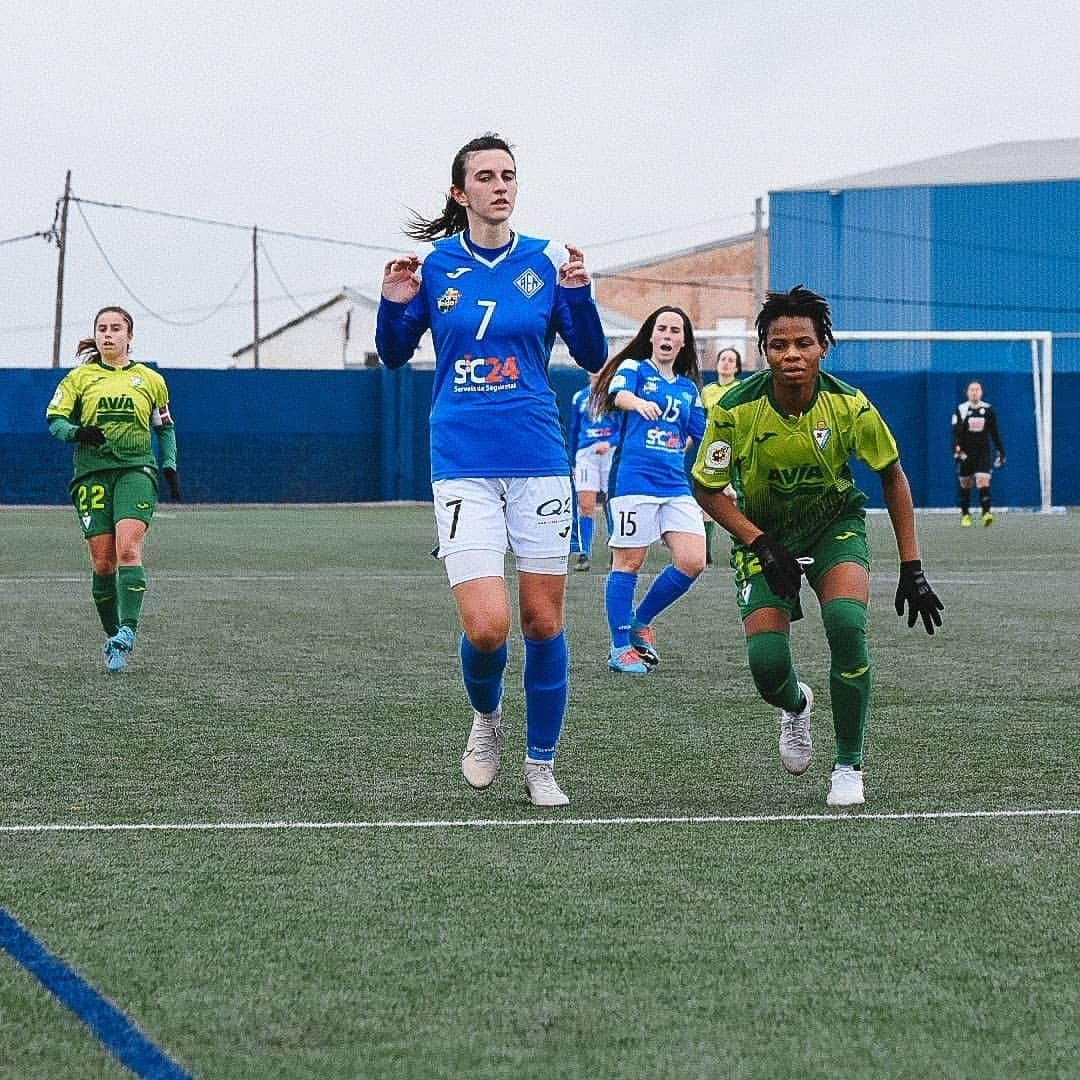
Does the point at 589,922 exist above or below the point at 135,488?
below

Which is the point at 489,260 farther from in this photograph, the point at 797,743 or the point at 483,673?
the point at 797,743

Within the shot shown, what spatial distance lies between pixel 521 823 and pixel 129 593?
4.97 meters

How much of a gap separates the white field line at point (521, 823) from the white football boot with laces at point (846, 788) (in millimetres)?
144

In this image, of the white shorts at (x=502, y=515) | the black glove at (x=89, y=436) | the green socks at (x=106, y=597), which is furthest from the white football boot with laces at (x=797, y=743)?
the green socks at (x=106, y=597)

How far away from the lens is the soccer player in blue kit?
19.8 feet

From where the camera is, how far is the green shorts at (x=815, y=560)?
6.35 metres

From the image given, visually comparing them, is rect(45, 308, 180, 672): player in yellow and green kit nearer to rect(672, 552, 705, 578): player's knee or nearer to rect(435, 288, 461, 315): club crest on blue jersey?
rect(672, 552, 705, 578): player's knee

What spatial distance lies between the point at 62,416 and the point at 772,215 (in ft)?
161

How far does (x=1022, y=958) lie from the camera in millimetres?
4180

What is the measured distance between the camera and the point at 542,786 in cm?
Answer: 619

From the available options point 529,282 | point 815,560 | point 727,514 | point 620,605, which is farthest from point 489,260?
point 620,605

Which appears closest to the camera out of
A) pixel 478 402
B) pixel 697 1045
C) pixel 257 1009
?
pixel 697 1045

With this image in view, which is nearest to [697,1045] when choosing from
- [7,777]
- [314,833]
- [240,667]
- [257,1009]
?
[257,1009]

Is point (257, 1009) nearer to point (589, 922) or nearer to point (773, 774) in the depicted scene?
point (589, 922)
